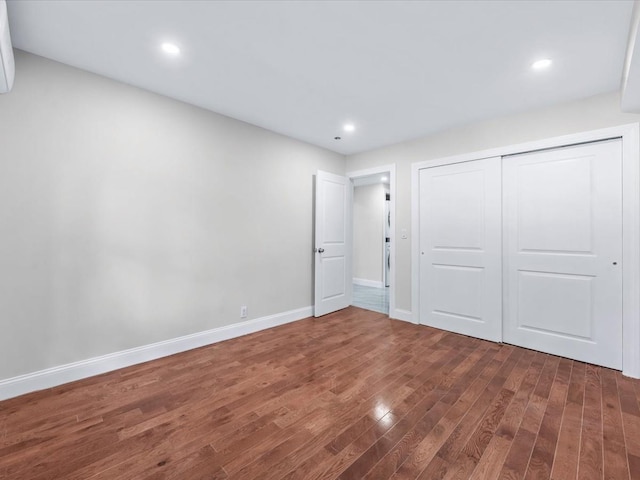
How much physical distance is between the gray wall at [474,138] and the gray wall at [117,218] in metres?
1.84

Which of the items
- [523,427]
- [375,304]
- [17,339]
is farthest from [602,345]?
[17,339]

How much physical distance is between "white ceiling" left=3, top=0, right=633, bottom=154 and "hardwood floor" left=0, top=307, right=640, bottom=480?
2588 mm

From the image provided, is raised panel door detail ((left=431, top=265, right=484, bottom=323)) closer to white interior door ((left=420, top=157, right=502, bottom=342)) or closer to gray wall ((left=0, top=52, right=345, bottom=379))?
white interior door ((left=420, top=157, right=502, bottom=342))

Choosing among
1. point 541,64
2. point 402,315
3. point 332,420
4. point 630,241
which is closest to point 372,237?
point 402,315

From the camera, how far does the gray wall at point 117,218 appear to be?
2.13 metres

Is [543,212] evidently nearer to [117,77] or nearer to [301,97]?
[301,97]

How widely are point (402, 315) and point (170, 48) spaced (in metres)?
3.92

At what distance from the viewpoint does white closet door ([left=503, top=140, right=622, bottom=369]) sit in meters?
2.61

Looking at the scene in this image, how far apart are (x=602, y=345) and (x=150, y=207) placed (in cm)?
448

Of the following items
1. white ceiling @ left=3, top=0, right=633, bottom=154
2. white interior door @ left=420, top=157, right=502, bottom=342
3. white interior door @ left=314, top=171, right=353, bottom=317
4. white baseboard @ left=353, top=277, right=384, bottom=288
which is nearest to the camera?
white ceiling @ left=3, top=0, right=633, bottom=154

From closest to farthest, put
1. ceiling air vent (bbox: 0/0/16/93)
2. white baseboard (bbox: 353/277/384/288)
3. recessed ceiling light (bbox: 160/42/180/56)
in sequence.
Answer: ceiling air vent (bbox: 0/0/16/93)
recessed ceiling light (bbox: 160/42/180/56)
white baseboard (bbox: 353/277/384/288)

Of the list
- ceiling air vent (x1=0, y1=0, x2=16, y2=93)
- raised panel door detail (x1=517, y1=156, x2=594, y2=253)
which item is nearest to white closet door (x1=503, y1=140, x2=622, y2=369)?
raised panel door detail (x1=517, y1=156, x2=594, y2=253)

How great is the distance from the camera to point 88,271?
240cm

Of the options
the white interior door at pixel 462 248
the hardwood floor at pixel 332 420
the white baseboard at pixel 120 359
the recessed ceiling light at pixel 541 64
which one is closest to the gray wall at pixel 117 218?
the white baseboard at pixel 120 359
